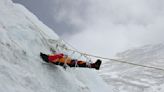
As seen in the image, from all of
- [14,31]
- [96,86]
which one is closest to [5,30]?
[14,31]

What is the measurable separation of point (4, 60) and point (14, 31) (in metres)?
2.24

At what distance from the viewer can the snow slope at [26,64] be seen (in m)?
12.3

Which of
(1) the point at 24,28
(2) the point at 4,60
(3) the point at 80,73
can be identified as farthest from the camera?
(3) the point at 80,73

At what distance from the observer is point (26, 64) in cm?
1324

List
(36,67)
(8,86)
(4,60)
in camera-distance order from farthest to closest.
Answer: (36,67) → (4,60) → (8,86)

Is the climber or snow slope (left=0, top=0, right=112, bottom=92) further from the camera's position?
the climber

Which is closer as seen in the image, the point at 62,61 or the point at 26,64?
the point at 26,64

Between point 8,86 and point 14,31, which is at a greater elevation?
point 14,31

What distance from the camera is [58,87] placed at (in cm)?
1416

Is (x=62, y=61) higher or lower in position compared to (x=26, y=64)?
higher

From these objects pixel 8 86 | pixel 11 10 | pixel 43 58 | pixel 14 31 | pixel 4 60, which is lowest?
pixel 8 86

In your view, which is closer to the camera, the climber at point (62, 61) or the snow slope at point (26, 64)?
the snow slope at point (26, 64)

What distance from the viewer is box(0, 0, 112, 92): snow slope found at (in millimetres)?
12254

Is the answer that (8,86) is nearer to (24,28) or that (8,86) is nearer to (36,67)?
(36,67)
